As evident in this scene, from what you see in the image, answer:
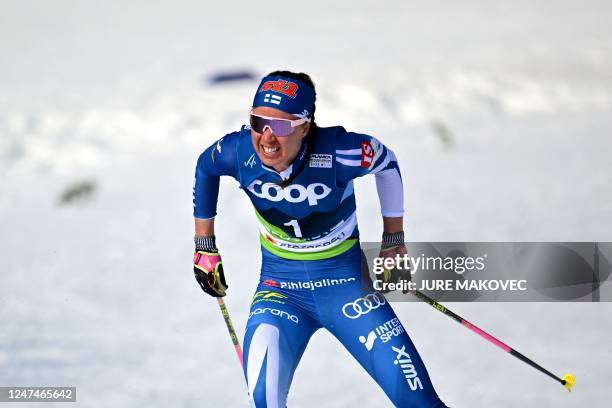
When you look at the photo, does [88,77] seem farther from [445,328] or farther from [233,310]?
[445,328]

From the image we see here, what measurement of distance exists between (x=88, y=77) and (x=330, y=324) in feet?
17.2

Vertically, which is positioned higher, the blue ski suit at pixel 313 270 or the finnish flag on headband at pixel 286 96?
the finnish flag on headband at pixel 286 96

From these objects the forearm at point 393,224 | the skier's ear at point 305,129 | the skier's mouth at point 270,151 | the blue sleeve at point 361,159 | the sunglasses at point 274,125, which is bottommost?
the forearm at point 393,224

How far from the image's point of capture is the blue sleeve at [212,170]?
4.80 m

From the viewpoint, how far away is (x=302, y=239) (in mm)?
4898

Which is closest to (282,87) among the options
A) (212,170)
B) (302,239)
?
(212,170)

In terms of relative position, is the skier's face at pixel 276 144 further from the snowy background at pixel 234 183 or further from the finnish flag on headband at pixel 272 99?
the snowy background at pixel 234 183

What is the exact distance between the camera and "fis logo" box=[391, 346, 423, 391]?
452 cm

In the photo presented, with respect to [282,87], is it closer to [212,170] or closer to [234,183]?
[212,170]

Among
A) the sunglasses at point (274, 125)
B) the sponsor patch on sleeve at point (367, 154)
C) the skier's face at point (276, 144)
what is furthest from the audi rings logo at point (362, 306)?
the sunglasses at point (274, 125)

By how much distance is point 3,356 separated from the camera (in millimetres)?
6238

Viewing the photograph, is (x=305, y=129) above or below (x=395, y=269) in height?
above

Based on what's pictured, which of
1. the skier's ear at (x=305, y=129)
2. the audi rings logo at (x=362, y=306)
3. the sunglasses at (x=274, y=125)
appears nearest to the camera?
the sunglasses at (x=274, y=125)

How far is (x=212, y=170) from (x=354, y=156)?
68 cm
